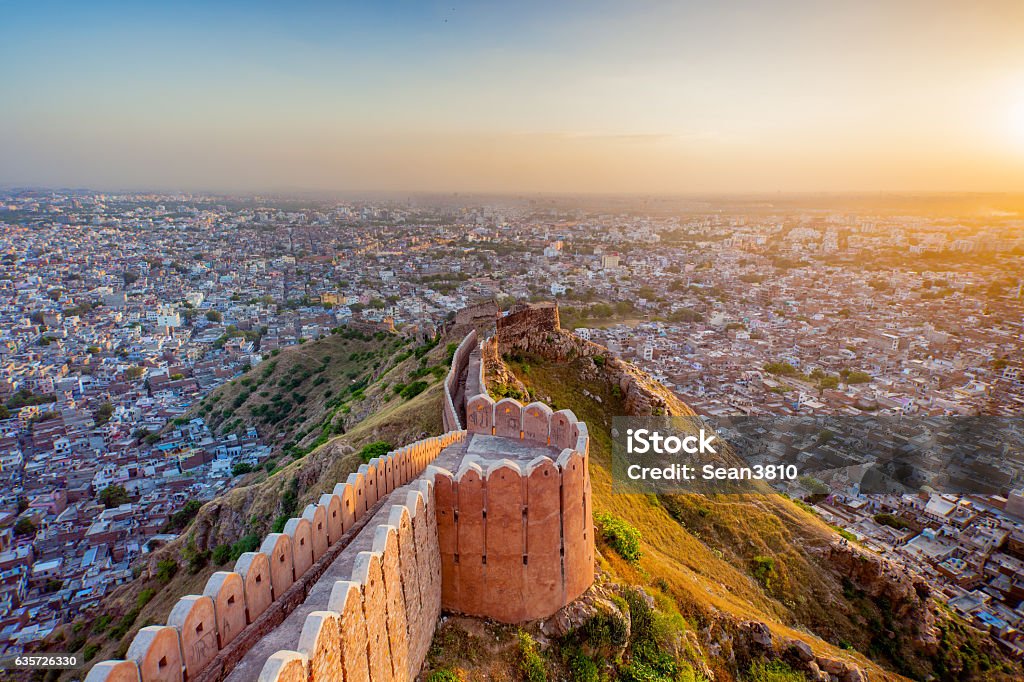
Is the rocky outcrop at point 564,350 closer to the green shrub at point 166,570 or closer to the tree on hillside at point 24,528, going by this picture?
the green shrub at point 166,570

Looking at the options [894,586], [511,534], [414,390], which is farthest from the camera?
[414,390]

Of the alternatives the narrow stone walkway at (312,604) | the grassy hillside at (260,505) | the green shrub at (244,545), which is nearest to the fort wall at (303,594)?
the narrow stone walkway at (312,604)

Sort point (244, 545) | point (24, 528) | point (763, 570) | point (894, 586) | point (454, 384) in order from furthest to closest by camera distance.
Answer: point (24, 528)
point (454, 384)
point (894, 586)
point (763, 570)
point (244, 545)

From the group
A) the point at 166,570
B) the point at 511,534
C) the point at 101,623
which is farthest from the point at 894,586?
the point at 101,623

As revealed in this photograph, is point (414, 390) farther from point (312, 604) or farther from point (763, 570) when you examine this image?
point (312, 604)

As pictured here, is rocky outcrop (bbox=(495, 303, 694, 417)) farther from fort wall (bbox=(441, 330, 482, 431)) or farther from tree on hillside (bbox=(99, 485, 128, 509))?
tree on hillside (bbox=(99, 485, 128, 509))

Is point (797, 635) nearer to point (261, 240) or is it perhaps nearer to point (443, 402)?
point (443, 402)
